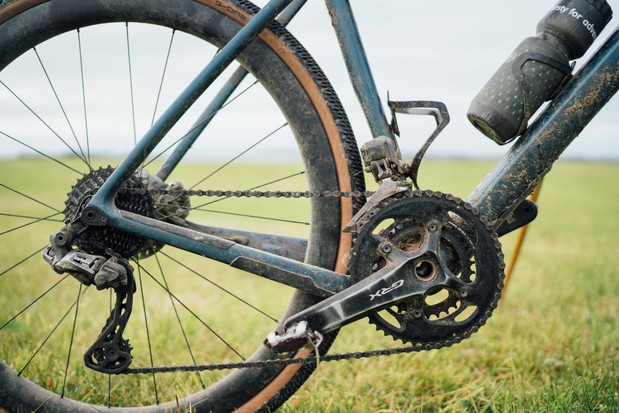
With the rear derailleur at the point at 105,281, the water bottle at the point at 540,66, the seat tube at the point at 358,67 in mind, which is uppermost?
Result: the water bottle at the point at 540,66

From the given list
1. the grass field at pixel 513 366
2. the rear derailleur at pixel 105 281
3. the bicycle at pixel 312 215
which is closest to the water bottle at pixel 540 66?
the bicycle at pixel 312 215

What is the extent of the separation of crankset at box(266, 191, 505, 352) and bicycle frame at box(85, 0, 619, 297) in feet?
0.32

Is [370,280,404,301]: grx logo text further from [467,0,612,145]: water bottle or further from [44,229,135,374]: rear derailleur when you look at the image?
[44,229,135,374]: rear derailleur

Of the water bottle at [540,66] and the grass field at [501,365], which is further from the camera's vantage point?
the grass field at [501,365]

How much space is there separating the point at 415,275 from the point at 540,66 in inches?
33.5

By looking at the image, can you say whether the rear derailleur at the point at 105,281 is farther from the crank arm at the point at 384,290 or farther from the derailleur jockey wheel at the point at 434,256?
the derailleur jockey wheel at the point at 434,256

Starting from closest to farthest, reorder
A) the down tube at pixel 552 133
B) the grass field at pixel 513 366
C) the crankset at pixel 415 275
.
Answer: the crankset at pixel 415 275 < the down tube at pixel 552 133 < the grass field at pixel 513 366

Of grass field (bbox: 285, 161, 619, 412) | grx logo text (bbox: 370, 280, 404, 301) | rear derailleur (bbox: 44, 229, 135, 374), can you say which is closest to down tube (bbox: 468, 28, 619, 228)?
grx logo text (bbox: 370, 280, 404, 301)

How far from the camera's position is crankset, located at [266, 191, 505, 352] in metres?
1.69

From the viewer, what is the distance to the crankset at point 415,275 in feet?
5.54

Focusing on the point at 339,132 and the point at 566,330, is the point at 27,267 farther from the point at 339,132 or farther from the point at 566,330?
the point at 566,330

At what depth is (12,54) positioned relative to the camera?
6.11 feet

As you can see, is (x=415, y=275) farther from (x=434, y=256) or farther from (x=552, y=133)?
(x=552, y=133)

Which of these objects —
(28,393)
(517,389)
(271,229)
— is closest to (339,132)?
(517,389)
